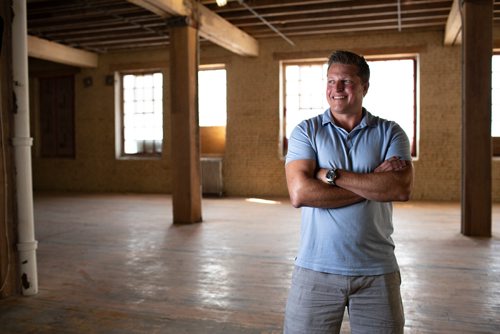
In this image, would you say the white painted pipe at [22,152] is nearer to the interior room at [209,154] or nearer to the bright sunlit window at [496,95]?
the interior room at [209,154]

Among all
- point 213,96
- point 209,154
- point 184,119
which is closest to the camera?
point 184,119

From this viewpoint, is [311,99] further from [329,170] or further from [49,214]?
[329,170]

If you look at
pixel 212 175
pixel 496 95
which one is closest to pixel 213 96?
pixel 212 175

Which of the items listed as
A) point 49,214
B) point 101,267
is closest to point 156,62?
point 49,214

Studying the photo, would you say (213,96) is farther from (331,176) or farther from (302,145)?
(331,176)

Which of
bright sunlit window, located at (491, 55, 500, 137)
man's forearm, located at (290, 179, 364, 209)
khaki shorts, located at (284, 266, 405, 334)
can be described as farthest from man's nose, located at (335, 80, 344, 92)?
bright sunlit window, located at (491, 55, 500, 137)

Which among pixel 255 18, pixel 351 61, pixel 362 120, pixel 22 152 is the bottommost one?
pixel 22 152

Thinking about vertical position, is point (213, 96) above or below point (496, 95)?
above

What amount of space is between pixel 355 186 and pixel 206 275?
2.94 metres

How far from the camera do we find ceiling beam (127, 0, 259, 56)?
21.9ft

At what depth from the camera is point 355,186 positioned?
6.21 ft

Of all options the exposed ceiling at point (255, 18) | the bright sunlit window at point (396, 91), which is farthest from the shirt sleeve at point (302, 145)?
the bright sunlit window at point (396, 91)

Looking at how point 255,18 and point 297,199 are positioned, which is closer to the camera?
point 297,199

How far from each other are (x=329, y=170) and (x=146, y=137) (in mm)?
10432
